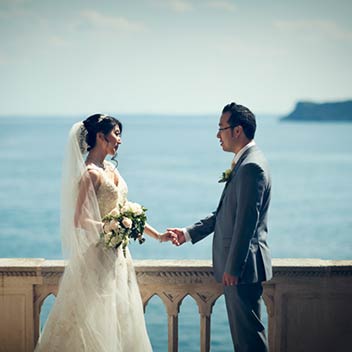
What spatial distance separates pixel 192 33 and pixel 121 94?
13937 mm

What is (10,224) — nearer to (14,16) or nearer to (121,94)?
(14,16)

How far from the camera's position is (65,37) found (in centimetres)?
7681

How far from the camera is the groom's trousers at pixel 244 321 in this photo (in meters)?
3.76

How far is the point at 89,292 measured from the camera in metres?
3.88

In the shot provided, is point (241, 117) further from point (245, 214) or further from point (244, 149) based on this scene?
point (245, 214)

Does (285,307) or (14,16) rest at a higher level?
(14,16)

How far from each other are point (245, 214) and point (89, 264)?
0.91m

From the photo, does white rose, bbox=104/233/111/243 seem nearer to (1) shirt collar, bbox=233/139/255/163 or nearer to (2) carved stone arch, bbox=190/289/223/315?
(2) carved stone arch, bbox=190/289/223/315

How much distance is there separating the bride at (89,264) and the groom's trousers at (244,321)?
0.60 meters

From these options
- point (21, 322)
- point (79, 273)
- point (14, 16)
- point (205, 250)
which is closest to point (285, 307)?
point (79, 273)

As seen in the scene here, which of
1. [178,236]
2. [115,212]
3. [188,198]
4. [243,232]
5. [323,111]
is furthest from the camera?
[323,111]

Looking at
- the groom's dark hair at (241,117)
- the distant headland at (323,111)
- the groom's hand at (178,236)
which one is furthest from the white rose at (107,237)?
the distant headland at (323,111)

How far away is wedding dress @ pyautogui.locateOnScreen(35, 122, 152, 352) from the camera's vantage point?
385 centimetres

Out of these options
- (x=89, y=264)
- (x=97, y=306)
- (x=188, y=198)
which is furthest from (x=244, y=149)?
(x=188, y=198)
